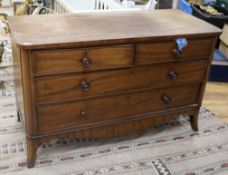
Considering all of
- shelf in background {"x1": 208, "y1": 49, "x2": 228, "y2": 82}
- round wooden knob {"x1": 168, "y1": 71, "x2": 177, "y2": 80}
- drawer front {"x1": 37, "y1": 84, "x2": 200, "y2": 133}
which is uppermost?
round wooden knob {"x1": 168, "y1": 71, "x2": 177, "y2": 80}

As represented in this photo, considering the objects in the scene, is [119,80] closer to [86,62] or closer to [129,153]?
[86,62]

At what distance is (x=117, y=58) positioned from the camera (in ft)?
5.22

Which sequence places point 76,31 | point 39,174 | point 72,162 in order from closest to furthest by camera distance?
1. point 76,31
2. point 39,174
3. point 72,162

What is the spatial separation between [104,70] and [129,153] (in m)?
0.60

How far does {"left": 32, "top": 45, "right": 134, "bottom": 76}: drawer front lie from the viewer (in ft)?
4.72

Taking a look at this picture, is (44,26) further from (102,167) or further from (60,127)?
(102,167)

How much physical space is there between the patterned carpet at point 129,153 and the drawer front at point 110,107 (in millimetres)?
255

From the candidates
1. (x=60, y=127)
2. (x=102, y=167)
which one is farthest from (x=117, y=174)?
(x=60, y=127)

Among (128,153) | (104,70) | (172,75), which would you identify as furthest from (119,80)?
(128,153)

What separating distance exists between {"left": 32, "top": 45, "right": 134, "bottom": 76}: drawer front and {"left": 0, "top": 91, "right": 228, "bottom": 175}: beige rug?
59cm

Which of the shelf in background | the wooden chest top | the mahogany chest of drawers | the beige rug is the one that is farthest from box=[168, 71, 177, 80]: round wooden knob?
the shelf in background

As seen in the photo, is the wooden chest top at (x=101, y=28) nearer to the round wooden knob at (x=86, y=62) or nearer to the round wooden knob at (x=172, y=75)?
the round wooden knob at (x=86, y=62)

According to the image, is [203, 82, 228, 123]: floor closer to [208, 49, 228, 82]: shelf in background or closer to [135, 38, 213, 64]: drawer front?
[208, 49, 228, 82]: shelf in background

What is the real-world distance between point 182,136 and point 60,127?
0.89 metres
